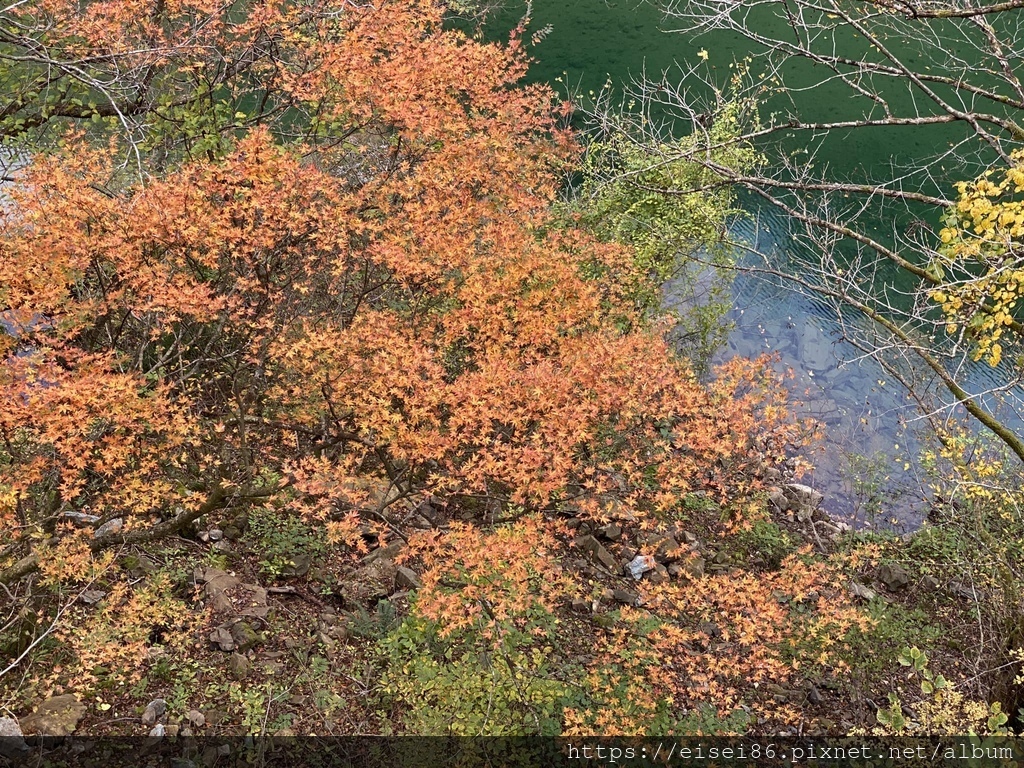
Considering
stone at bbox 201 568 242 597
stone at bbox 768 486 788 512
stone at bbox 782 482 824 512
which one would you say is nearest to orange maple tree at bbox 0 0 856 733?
stone at bbox 201 568 242 597

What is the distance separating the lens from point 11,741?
7043 mm

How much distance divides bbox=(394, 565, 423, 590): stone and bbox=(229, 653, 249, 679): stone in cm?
281

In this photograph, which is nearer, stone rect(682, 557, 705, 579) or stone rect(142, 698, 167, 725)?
stone rect(142, 698, 167, 725)

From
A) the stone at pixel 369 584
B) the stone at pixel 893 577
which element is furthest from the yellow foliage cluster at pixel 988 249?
the stone at pixel 893 577

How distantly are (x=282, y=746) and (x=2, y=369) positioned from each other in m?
6.15

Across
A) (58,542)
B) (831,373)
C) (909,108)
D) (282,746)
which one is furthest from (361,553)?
(909,108)

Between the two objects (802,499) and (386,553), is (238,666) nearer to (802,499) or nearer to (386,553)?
(386,553)

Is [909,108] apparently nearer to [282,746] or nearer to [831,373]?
[831,373]

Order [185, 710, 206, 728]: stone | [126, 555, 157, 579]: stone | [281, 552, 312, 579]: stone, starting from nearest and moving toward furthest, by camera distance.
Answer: [185, 710, 206, 728]: stone
[126, 555, 157, 579]: stone
[281, 552, 312, 579]: stone

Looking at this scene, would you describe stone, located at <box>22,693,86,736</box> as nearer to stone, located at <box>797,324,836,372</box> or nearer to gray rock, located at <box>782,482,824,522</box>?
gray rock, located at <box>782,482,824,522</box>

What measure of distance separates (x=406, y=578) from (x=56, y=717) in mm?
4981

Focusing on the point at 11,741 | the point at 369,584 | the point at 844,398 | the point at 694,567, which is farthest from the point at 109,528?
the point at 844,398

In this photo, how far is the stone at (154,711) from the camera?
7.93 m

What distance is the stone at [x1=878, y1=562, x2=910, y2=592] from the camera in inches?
621
